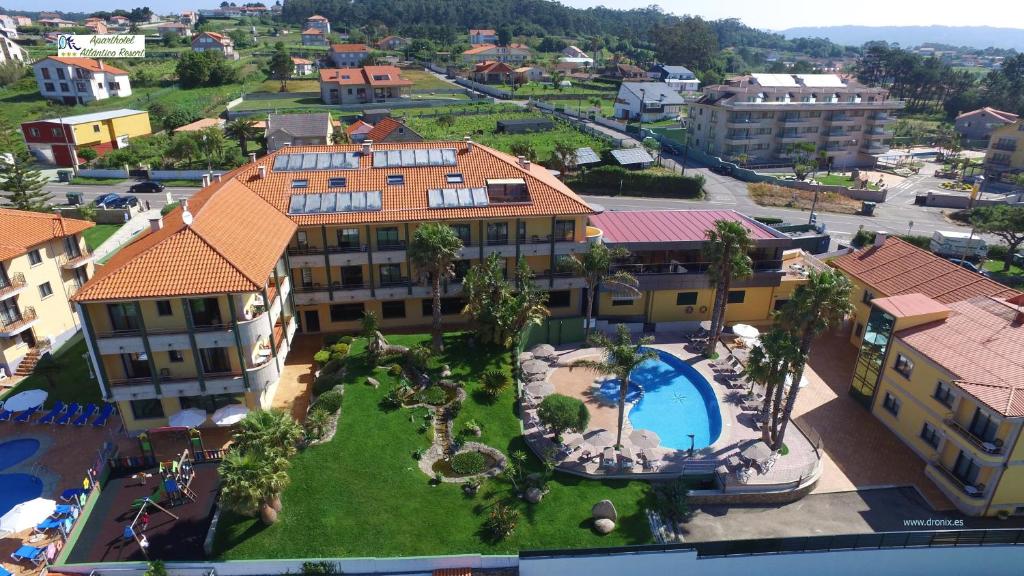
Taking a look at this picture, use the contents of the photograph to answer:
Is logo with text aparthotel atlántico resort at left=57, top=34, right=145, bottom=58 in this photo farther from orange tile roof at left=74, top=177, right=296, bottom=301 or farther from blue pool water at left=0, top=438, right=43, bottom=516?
orange tile roof at left=74, top=177, right=296, bottom=301

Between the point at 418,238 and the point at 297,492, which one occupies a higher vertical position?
the point at 418,238

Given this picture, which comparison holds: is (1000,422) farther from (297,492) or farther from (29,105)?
(29,105)

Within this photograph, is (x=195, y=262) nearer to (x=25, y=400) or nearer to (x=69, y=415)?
(x=69, y=415)

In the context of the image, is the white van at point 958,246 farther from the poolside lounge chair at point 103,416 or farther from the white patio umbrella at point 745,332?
the poolside lounge chair at point 103,416

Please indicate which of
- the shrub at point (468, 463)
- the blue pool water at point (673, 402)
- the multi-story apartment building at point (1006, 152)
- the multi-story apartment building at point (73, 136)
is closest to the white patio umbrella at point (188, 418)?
the shrub at point (468, 463)

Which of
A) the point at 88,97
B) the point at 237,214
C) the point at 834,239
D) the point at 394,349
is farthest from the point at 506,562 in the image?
the point at 88,97

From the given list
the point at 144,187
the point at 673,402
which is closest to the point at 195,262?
the point at 673,402
